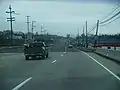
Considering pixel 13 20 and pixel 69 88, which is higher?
pixel 13 20

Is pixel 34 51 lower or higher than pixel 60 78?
higher

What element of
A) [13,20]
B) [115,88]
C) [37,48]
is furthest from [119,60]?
[13,20]

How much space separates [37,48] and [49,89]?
22.8m

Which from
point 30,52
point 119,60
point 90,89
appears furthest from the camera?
point 30,52

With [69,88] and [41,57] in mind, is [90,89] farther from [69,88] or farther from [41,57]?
[41,57]

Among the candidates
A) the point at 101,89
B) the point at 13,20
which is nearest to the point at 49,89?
the point at 101,89

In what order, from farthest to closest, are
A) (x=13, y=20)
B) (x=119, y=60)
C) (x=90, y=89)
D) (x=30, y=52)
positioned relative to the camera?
(x=13, y=20), (x=30, y=52), (x=119, y=60), (x=90, y=89)

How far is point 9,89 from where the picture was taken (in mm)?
11344

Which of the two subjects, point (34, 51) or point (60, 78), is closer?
point (60, 78)

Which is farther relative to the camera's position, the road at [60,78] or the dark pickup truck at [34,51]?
the dark pickup truck at [34,51]

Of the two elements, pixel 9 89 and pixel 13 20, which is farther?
pixel 13 20

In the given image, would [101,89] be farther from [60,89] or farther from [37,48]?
[37,48]

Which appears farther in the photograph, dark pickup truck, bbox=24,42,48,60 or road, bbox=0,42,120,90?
dark pickup truck, bbox=24,42,48,60

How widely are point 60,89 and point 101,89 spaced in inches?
62.5
